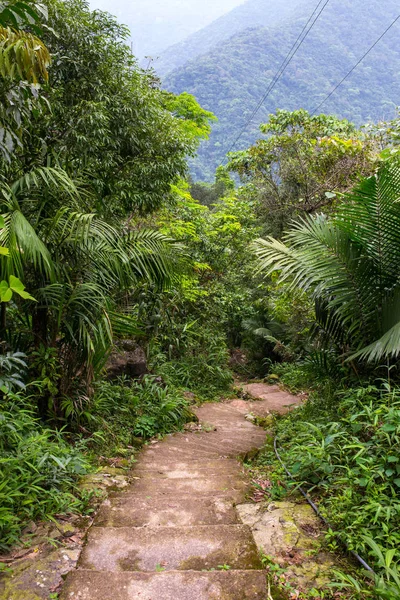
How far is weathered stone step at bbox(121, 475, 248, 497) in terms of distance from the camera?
290cm

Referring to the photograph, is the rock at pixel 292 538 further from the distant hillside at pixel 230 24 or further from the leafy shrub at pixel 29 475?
the distant hillside at pixel 230 24

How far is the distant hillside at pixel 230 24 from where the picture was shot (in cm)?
8619

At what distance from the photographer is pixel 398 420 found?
2340mm

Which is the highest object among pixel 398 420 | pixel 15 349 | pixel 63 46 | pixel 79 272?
pixel 63 46

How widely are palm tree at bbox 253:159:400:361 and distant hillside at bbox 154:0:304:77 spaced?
8493 centimetres

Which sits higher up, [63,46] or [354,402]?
[63,46]

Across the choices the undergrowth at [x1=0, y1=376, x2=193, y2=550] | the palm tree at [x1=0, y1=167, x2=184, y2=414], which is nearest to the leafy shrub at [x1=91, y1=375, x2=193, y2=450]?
the undergrowth at [x1=0, y1=376, x2=193, y2=550]

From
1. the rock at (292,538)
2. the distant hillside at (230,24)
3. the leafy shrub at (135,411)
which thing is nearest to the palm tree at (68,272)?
the leafy shrub at (135,411)

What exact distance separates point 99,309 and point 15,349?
74cm

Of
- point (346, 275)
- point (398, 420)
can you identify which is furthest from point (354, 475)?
point (346, 275)

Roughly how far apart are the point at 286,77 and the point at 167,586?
56.6 metres

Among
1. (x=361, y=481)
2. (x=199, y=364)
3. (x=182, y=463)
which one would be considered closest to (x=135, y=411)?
(x=182, y=463)

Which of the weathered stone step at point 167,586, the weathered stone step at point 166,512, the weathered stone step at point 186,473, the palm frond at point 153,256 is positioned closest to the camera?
the weathered stone step at point 167,586

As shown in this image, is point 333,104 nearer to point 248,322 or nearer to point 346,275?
point 248,322
